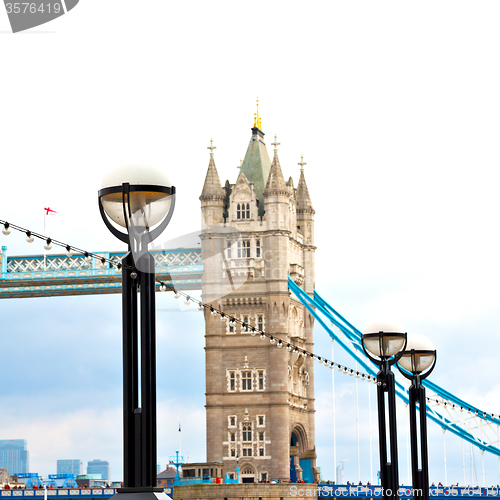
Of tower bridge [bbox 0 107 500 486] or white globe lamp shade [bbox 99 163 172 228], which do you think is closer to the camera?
white globe lamp shade [bbox 99 163 172 228]

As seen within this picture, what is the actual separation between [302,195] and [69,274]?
508 inches

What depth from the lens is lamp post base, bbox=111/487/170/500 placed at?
5.89 meters

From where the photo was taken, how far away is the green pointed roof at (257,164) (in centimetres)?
5127

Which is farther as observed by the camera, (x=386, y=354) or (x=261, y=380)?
(x=261, y=380)

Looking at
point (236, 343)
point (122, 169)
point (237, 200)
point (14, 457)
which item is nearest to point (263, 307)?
point (236, 343)

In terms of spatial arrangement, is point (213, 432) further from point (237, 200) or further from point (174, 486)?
point (237, 200)

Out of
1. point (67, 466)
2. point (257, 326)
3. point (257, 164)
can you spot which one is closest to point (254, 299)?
point (257, 326)

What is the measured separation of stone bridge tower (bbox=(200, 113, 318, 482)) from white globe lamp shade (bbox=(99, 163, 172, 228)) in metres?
40.5

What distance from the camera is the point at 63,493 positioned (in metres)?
50.1

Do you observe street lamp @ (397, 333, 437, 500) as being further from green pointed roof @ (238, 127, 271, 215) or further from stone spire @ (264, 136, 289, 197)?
green pointed roof @ (238, 127, 271, 215)

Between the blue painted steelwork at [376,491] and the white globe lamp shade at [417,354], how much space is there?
32.7m
